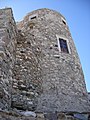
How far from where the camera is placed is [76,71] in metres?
8.50

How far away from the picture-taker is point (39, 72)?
24.6ft

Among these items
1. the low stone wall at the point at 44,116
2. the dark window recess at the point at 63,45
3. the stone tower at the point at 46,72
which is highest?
the dark window recess at the point at 63,45

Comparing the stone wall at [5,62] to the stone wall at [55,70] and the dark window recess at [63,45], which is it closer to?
the stone wall at [55,70]

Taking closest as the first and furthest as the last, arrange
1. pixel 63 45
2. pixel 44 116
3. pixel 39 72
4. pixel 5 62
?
pixel 44 116 → pixel 5 62 → pixel 39 72 → pixel 63 45

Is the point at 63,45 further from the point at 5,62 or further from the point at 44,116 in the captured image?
the point at 44,116

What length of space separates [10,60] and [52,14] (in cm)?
666

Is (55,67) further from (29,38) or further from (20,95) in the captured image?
(20,95)

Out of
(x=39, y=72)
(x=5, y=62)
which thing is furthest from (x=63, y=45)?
(x=5, y=62)

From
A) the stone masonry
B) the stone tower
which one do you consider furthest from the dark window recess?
the stone masonry

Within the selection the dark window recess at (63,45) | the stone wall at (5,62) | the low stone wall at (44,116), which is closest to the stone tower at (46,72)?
the dark window recess at (63,45)

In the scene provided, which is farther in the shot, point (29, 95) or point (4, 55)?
point (29, 95)

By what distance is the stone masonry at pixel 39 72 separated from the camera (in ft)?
19.2

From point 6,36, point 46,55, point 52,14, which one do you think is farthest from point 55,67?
point 52,14

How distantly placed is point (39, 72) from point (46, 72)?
42cm
